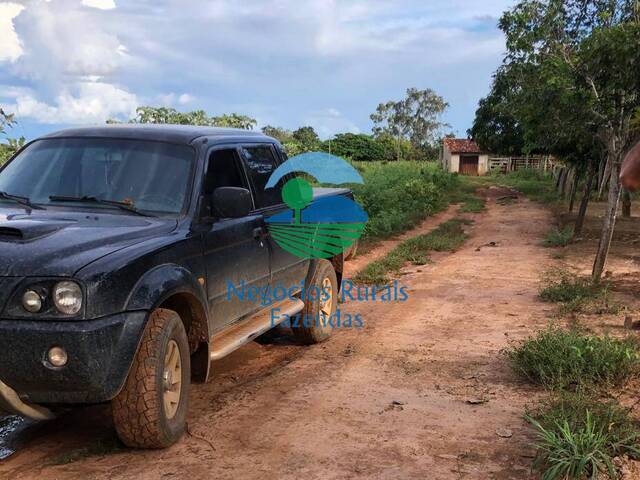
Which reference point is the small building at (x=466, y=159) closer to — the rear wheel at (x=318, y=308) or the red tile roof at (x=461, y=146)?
the red tile roof at (x=461, y=146)

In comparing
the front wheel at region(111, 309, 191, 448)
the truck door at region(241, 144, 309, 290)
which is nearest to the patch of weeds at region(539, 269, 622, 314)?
the truck door at region(241, 144, 309, 290)

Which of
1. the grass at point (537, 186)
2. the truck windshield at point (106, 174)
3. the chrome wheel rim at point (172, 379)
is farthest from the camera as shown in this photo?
the grass at point (537, 186)

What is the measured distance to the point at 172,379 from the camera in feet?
11.8

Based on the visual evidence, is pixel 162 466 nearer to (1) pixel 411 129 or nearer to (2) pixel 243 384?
(2) pixel 243 384

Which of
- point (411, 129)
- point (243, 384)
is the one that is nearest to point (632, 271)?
point (243, 384)

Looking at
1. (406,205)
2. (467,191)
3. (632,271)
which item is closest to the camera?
(632,271)

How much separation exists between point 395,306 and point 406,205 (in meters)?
11.8

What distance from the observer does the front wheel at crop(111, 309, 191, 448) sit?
3.30m

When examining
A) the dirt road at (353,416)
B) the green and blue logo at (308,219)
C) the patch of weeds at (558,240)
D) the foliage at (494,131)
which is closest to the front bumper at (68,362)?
the dirt road at (353,416)

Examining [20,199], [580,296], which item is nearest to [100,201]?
[20,199]

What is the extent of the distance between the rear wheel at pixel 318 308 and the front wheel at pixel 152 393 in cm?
241

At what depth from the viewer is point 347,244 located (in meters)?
7.55

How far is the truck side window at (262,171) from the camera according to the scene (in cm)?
508

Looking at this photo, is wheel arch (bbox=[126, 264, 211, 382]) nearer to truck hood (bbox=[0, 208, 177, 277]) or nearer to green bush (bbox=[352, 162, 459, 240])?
truck hood (bbox=[0, 208, 177, 277])
